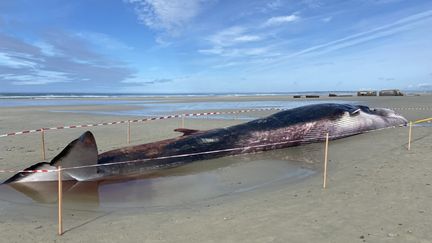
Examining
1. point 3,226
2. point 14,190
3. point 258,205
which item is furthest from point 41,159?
point 258,205

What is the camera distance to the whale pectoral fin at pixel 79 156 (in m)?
7.05

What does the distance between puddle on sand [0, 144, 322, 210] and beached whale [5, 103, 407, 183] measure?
26 cm

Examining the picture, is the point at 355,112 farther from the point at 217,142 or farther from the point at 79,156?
the point at 79,156

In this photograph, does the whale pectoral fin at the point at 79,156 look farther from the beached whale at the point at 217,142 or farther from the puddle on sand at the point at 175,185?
the puddle on sand at the point at 175,185

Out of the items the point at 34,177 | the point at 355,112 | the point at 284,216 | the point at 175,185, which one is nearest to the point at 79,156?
the point at 34,177

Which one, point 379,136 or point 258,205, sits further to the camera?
point 379,136

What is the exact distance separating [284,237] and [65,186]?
473 cm

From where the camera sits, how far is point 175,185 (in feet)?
25.2

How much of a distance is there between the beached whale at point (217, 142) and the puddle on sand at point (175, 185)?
0.26 m

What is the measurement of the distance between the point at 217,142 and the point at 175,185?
Answer: 233 centimetres

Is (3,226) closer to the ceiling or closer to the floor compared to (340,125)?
closer to the floor

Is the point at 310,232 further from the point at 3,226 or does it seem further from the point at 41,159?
the point at 41,159

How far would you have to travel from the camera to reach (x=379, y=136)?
12117mm

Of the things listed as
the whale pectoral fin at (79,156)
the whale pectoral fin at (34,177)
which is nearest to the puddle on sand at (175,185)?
the whale pectoral fin at (34,177)
